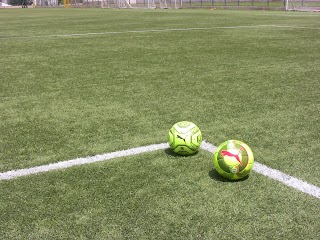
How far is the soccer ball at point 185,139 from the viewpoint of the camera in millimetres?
3887

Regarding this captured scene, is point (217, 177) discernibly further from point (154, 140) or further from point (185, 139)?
point (154, 140)

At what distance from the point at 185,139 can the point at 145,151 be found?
0.51 meters

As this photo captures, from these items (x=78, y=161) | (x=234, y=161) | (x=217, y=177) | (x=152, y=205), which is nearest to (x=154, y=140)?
(x=78, y=161)

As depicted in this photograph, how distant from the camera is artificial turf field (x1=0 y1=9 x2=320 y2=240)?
2.87 m

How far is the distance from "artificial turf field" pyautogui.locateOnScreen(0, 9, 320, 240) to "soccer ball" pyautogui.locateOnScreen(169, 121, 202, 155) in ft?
0.30

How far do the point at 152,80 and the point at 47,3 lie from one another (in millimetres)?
81337

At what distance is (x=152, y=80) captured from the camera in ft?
23.9

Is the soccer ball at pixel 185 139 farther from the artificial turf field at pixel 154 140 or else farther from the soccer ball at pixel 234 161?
the soccer ball at pixel 234 161

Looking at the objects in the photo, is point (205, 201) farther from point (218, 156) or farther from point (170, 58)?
point (170, 58)

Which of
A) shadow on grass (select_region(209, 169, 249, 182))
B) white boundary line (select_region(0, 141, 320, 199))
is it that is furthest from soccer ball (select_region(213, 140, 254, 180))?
white boundary line (select_region(0, 141, 320, 199))

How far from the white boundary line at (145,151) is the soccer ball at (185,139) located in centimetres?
26

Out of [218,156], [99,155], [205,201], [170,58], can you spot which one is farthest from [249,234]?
[170,58]

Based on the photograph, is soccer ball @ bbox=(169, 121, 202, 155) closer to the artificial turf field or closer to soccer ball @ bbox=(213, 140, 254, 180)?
the artificial turf field

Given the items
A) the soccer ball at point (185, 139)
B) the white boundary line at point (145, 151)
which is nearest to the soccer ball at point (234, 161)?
the white boundary line at point (145, 151)
